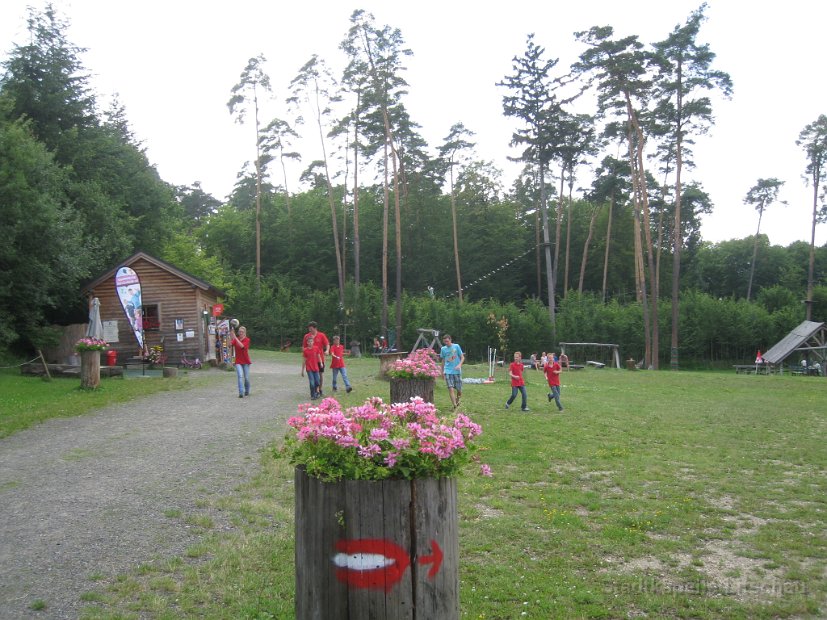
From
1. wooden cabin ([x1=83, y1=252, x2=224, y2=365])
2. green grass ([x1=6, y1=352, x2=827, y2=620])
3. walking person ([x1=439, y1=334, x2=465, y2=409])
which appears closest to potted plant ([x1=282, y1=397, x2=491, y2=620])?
green grass ([x1=6, y1=352, x2=827, y2=620])

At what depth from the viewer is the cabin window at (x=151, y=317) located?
2930 cm

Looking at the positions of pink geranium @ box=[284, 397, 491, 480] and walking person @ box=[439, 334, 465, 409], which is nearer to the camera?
pink geranium @ box=[284, 397, 491, 480]

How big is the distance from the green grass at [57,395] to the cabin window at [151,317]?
6604 millimetres

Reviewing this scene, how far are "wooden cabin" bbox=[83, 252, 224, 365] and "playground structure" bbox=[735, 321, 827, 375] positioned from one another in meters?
31.3

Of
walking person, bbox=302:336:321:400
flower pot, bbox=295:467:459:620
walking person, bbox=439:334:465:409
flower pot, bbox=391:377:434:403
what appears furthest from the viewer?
walking person, bbox=302:336:321:400

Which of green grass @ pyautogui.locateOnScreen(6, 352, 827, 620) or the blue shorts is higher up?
the blue shorts

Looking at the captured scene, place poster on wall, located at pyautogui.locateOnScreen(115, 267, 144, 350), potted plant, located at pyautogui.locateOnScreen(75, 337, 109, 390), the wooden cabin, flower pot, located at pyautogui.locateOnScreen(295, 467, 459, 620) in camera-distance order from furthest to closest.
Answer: the wooden cabin < poster on wall, located at pyautogui.locateOnScreen(115, 267, 144, 350) < potted plant, located at pyautogui.locateOnScreen(75, 337, 109, 390) < flower pot, located at pyautogui.locateOnScreen(295, 467, 459, 620)

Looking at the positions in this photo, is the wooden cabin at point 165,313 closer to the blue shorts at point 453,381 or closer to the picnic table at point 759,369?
the blue shorts at point 453,381

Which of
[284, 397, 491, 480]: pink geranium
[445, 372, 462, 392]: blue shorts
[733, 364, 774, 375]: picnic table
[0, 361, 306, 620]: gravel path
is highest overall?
[284, 397, 491, 480]: pink geranium

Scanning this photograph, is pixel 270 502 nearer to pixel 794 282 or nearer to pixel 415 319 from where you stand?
pixel 415 319

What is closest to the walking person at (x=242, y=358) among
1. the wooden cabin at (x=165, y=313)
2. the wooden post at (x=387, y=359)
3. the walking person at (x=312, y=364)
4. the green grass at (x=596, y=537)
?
the walking person at (x=312, y=364)

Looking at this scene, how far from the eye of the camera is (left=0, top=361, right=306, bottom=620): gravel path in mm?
5375

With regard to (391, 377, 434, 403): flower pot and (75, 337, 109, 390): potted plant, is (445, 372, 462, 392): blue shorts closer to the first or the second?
(391, 377, 434, 403): flower pot

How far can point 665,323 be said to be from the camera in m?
45.8
